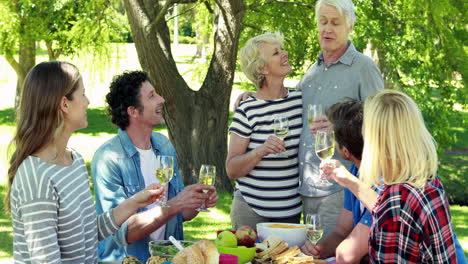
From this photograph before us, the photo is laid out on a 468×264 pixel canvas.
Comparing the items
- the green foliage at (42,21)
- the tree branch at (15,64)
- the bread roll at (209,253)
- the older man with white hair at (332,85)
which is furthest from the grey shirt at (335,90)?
the tree branch at (15,64)

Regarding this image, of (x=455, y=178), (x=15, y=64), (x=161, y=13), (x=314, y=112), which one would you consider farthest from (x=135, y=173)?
(x=455, y=178)

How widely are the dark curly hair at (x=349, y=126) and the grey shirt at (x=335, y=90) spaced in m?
0.82

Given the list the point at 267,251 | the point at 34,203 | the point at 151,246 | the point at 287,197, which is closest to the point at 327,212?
the point at 287,197

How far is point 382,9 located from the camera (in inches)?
426

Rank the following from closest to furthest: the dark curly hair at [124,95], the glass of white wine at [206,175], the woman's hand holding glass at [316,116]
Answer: the glass of white wine at [206,175] < the woman's hand holding glass at [316,116] < the dark curly hair at [124,95]

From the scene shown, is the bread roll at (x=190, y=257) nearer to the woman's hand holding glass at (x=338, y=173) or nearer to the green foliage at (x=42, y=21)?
the woman's hand holding glass at (x=338, y=173)

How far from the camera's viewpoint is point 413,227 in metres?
2.59

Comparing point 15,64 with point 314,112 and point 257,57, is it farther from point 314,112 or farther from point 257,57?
point 314,112

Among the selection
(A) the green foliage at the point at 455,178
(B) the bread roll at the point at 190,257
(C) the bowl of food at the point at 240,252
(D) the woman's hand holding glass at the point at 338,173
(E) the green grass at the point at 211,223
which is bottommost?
(A) the green foliage at the point at 455,178

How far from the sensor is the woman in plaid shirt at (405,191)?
2586 millimetres

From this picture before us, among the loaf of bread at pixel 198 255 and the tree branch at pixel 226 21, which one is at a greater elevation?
the tree branch at pixel 226 21

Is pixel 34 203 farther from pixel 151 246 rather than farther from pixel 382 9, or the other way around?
pixel 382 9

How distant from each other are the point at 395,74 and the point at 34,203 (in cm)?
987

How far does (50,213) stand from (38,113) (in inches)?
17.2
